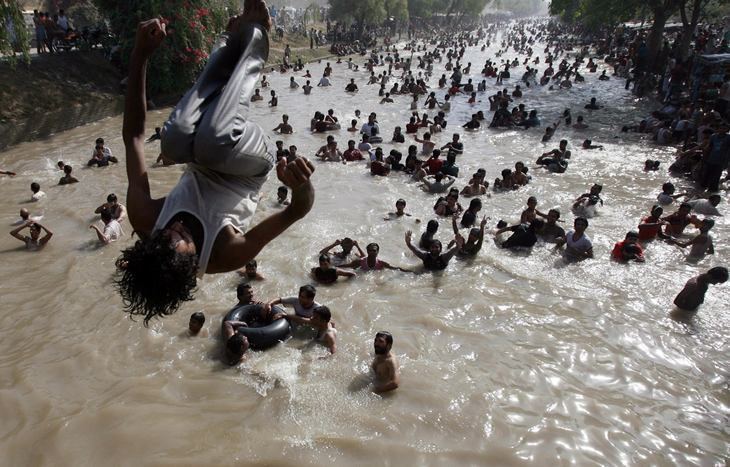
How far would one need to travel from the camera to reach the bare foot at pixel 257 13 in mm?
2854

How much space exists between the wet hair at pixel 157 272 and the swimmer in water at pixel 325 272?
587cm

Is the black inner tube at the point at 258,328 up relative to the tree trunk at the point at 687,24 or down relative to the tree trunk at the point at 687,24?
down

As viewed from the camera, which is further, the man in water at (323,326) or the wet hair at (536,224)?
the wet hair at (536,224)

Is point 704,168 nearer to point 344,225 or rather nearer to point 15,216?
point 344,225

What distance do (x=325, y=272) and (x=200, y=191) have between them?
5977 mm

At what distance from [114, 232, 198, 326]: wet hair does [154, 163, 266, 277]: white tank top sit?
0.25ft

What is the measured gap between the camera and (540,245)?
9852mm

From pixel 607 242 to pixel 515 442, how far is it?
6.45m

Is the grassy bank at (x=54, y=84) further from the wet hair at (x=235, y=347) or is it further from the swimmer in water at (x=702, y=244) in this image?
the swimmer in water at (x=702, y=244)

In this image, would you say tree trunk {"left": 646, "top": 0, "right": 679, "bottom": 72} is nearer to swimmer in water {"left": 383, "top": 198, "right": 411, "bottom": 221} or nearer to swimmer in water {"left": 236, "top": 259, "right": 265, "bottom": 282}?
swimmer in water {"left": 383, "top": 198, "right": 411, "bottom": 221}

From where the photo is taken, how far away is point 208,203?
7.59 feet

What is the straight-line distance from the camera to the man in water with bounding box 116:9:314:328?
2.14m

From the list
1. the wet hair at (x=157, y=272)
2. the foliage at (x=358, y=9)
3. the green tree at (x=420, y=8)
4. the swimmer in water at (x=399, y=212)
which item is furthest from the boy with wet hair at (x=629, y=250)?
the green tree at (x=420, y=8)

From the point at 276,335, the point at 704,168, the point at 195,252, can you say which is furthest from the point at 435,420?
the point at 704,168
